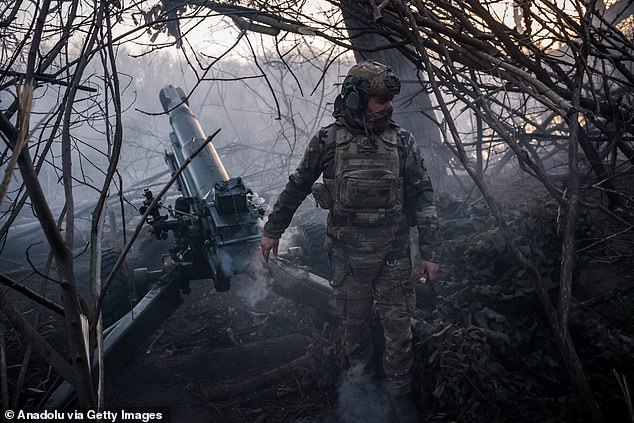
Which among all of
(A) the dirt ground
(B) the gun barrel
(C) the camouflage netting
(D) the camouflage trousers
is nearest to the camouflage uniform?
(D) the camouflage trousers

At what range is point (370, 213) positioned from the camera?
3.06 meters

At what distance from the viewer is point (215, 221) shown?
3.94 meters

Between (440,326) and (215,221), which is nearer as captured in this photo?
(440,326)

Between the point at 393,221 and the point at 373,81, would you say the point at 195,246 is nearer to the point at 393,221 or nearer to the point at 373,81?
the point at 393,221

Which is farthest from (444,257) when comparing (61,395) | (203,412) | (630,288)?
(61,395)

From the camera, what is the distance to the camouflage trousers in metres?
3.08

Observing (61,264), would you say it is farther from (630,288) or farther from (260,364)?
(630,288)

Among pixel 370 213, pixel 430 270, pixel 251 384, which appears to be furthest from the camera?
pixel 251 384

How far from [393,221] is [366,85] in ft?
3.11

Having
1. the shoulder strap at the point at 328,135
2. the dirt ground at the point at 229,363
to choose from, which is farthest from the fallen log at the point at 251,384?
the shoulder strap at the point at 328,135

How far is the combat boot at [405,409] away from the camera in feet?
9.60

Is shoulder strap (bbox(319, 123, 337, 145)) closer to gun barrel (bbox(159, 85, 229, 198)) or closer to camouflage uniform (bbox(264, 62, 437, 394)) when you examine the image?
camouflage uniform (bbox(264, 62, 437, 394))

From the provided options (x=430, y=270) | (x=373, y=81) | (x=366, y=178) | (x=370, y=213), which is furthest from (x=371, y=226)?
(x=373, y=81)

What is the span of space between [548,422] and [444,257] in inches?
76.7
